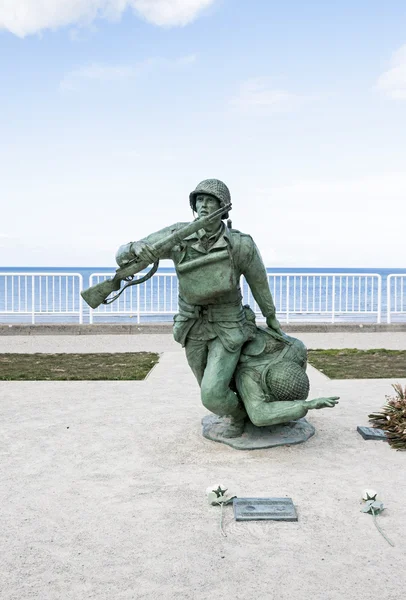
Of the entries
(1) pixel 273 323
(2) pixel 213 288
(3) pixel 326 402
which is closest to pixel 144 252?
(2) pixel 213 288

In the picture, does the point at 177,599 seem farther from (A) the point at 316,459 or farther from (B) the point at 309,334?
(B) the point at 309,334

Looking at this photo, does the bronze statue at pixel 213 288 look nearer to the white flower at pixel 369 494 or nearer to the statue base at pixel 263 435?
the statue base at pixel 263 435

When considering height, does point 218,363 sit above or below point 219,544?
above

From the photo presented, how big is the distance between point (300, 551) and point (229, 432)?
1.97 metres

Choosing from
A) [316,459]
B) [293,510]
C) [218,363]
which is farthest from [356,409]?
[293,510]

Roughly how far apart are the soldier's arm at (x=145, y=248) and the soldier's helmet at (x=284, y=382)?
131cm

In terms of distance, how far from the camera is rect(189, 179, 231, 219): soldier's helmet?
461cm

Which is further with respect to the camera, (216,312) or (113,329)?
(113,329)

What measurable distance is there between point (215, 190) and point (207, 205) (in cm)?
14

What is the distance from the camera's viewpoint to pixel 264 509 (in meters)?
3.65

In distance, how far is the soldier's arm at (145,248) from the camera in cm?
458

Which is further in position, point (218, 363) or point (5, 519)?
point (218, 363)

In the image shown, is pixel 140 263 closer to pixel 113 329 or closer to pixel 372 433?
pixel 372 433

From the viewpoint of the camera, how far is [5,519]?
11.8 feet
